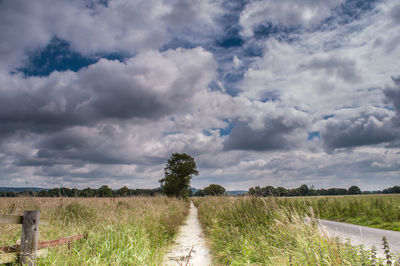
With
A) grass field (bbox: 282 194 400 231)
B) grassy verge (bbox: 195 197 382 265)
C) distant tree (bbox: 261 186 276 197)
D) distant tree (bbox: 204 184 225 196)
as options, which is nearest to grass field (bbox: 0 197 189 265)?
grassy verge (bbox: 195 197 382 265)

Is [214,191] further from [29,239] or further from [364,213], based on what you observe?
[29,239]

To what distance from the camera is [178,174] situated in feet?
156

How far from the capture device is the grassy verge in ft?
15.7

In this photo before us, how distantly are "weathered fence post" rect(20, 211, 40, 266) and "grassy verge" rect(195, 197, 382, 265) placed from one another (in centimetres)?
453

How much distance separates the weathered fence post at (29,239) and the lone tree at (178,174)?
40.7 m

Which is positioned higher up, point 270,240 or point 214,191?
point 270,240

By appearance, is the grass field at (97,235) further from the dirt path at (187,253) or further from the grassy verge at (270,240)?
the grassy verge at (270,240)

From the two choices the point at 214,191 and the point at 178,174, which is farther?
the point at 178,174

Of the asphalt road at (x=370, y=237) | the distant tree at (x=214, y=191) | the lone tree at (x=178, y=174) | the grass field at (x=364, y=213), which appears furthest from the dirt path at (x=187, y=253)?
the lone tree at (x=178, y=174)

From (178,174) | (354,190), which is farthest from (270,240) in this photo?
(354,190)

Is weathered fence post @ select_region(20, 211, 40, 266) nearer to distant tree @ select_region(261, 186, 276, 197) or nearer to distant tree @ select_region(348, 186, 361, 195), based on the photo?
distant tree @ select_region(261, 186, 276, 197)

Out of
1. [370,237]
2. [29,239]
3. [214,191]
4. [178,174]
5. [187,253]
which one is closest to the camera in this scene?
[29,239]

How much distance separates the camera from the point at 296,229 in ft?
20.4

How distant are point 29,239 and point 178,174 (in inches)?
1690
